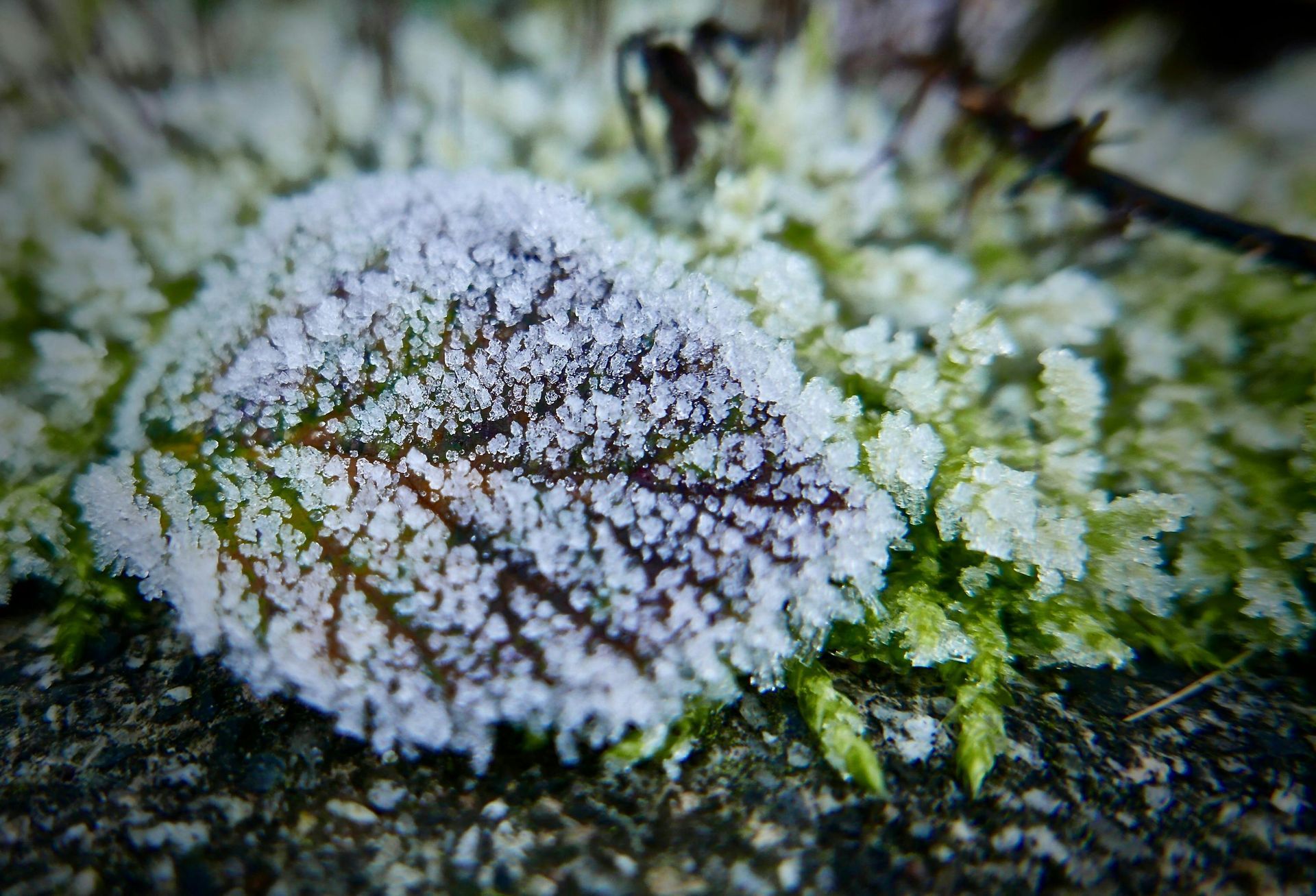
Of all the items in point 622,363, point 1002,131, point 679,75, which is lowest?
point 622,363

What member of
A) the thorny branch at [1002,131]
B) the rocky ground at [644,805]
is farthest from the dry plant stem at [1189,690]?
the thorny branch at [1002,131]

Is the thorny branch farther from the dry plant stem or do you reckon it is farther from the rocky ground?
the rocky ground

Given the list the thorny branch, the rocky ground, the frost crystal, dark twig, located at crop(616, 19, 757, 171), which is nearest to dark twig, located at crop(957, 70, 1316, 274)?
the thorny branch

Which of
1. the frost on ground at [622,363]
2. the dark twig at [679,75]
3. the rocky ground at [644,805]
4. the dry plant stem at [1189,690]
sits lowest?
the rocky ground at [644,805]

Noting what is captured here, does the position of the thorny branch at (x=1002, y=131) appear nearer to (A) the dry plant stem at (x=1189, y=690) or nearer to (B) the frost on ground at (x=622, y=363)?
(B) the frost on ground at (x=622, y=363)

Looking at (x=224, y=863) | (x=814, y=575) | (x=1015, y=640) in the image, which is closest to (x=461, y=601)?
(x=224, y=863)

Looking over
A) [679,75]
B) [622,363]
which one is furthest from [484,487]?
[679,75]

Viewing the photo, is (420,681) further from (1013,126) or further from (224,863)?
(1013,126)

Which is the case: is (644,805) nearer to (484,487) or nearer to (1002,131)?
(484,487)
